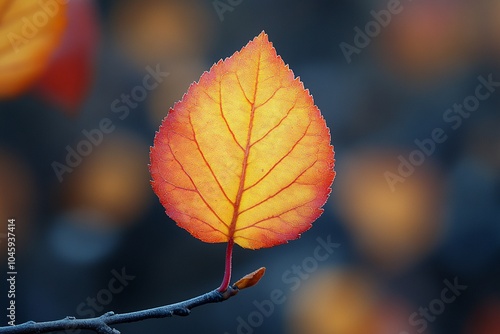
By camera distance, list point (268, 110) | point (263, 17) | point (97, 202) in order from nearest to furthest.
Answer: point (268, 110) → point (97, 202) → point (263, 17)

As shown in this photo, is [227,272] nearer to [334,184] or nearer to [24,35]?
[24,35]

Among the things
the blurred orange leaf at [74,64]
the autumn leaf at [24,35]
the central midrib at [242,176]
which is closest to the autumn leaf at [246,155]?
the central midrib at [242,176]

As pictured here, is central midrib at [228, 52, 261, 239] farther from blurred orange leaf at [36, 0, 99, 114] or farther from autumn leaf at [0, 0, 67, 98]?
blurred orange leaf at [36, 0, 99, 114]

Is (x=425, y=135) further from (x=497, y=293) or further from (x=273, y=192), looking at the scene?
(x=273, y=192)

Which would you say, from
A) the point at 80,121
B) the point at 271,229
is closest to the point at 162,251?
the point at 80,121

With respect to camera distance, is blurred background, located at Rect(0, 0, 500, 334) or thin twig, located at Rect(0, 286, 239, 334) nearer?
thin twig, located at Rect(0, 286, 239, 334)

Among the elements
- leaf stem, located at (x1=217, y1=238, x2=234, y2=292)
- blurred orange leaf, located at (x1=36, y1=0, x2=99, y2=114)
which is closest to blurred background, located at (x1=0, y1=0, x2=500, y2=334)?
blurred orange leaf, located at (x1=36, y1=0, x2=99, y2=114)
